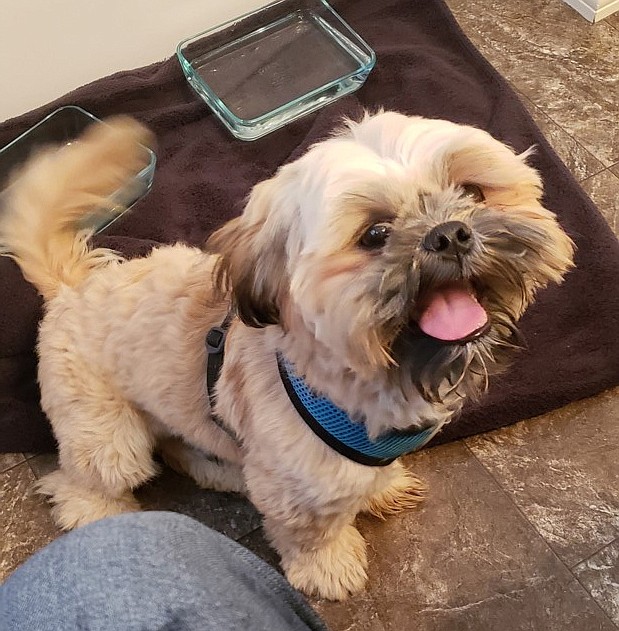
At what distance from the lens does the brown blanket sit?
6.28ft

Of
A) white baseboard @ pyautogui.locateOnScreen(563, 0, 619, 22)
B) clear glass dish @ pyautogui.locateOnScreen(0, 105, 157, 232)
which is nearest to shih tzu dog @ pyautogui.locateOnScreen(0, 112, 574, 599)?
clear glass dish @ pyautogui.locateOnScreen(0, 105, 157, 232)

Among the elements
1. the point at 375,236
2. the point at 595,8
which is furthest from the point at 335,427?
the point at 595,8

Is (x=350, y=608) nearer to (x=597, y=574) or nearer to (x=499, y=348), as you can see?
(x=597, y=574)

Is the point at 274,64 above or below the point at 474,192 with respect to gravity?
below

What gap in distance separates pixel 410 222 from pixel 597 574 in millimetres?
998

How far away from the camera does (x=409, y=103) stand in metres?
2.38

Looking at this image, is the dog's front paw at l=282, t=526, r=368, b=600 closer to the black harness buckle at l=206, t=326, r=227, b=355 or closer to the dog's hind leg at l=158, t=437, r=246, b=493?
the dog's hind leg at l=158, t=437, r=246, b=493

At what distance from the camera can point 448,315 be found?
1074 millimetres

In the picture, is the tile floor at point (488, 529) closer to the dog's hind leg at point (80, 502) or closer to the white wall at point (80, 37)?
the dog's hind leg at point (80, 502)

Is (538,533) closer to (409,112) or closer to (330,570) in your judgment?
(330,570)

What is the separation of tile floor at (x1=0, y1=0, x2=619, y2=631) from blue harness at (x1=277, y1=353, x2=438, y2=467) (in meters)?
0.49

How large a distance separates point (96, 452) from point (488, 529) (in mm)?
824

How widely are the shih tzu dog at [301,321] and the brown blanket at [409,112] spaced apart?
0.26 meters

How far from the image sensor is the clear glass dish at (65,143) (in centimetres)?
221
